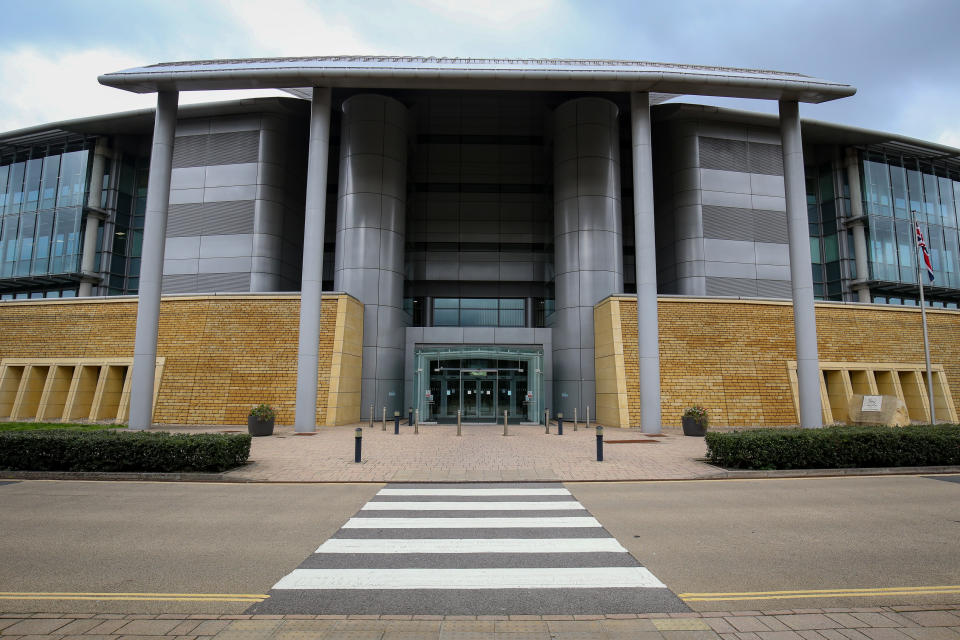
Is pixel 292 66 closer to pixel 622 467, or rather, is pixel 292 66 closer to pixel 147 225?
pixel 147 225

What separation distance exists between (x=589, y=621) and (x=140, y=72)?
84.0 feet

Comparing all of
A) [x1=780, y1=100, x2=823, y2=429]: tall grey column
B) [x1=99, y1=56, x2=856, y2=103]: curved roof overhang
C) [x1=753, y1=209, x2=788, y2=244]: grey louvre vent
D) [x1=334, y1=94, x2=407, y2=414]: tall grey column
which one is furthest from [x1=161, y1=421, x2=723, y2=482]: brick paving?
[x1=753, y1=209, x2=788, y2=244]: grey louvre vent

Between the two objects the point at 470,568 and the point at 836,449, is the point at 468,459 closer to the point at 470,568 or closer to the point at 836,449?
the point at 470,568

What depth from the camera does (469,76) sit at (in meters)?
22.1

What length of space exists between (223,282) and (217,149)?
7.93 m

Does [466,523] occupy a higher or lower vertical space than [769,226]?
lower

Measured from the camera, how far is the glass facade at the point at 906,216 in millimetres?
35312

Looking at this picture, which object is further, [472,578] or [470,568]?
[470,568]

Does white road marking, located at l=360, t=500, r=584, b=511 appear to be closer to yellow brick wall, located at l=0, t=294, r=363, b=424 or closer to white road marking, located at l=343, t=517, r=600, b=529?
white road marking, located at l=343, t=517, r=600, b=529

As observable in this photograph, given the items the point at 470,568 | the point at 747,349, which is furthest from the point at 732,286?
the point at 470,568

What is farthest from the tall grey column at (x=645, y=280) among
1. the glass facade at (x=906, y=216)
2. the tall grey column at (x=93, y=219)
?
the tall grey column at (x=93, y=219)

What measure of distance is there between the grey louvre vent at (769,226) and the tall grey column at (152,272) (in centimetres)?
3027

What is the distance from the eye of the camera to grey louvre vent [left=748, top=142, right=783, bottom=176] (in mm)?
32281

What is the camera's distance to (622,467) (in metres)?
12.7
